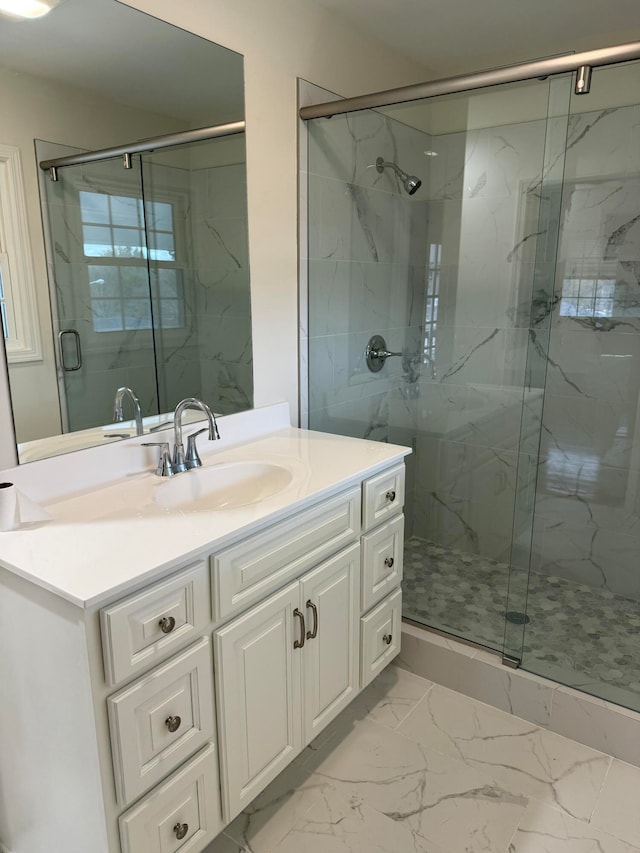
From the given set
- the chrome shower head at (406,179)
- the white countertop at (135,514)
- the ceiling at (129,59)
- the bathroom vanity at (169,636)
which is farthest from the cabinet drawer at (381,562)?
the chrome shower head at (406,179)

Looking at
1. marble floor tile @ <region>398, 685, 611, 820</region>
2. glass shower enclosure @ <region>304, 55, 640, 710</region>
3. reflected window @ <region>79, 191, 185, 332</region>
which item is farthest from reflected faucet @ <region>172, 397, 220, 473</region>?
marble floor tile @ <region>398, 685, 611, 820</region>

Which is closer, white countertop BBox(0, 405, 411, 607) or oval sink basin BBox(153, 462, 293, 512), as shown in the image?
white countertop BBox(0, 405, 411, 607)

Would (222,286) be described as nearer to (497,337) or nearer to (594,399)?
(497,337)

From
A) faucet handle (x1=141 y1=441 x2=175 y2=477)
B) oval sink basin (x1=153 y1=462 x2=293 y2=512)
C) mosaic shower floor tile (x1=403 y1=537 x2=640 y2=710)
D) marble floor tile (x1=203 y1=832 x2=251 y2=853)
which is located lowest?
marble floor tile (x1=203 y1=832 x2=251 y2=853)

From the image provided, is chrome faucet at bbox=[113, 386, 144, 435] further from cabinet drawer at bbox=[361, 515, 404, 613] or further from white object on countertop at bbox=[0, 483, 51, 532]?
cabinet drawer at bbox=[361, 515, 404, 613]

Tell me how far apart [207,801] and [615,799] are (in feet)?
3.80

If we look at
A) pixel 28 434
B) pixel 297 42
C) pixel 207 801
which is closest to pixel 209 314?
pixel 28 434

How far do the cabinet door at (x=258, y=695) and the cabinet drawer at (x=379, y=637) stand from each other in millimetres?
360

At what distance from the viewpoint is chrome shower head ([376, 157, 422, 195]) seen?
8.52 feet

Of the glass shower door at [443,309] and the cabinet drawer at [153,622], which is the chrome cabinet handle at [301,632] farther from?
the glass shower door at [443,309]

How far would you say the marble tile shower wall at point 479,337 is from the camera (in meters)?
2.60

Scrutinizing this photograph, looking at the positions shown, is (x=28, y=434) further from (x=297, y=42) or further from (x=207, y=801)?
(x=297, y=42)

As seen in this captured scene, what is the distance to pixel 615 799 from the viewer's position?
174cm

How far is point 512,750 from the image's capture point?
6.32ft
